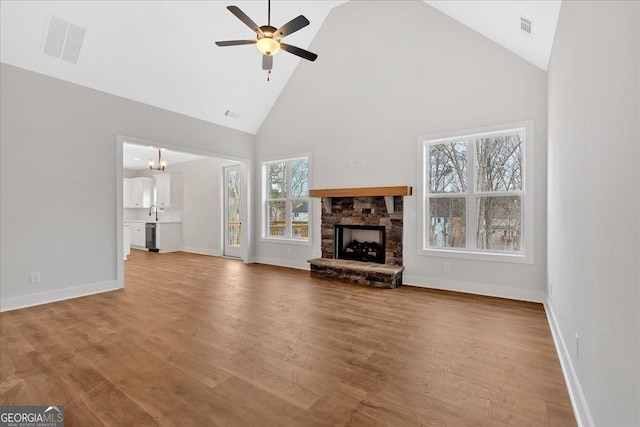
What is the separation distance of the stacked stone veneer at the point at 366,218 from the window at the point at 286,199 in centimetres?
61

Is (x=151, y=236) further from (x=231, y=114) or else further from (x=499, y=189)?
(x=499, y=189)

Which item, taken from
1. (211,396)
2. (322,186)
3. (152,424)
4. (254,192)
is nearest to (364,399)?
(211,396)

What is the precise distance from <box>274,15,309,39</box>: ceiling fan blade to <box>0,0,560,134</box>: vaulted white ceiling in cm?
196

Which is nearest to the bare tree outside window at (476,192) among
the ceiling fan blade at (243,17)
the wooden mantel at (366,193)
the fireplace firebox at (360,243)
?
the wooden mantel at (366,193)

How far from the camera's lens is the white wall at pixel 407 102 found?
4.16m

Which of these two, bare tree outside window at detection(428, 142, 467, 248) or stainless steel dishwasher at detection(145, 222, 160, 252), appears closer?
bare tree outside window at detection(428, 142, 467, 248)

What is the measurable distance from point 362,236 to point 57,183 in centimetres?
477

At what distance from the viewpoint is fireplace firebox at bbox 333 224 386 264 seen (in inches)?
218

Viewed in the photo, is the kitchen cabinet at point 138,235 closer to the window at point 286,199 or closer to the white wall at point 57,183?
the window at point 286,199

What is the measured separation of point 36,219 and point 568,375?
5830mm

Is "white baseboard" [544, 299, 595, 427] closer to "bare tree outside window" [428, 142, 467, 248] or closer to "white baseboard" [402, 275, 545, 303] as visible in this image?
"white baseboard" [402, 275, 545, 303]

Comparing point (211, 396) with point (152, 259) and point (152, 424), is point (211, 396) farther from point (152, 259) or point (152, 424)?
point (152, 259)

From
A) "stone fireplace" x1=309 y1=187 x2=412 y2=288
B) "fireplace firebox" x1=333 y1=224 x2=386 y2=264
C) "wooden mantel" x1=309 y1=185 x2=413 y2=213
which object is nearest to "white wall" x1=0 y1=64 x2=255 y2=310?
"wooden mantel" x1=309 y1=185 x2=413 y2=213

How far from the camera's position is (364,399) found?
1.96 m
